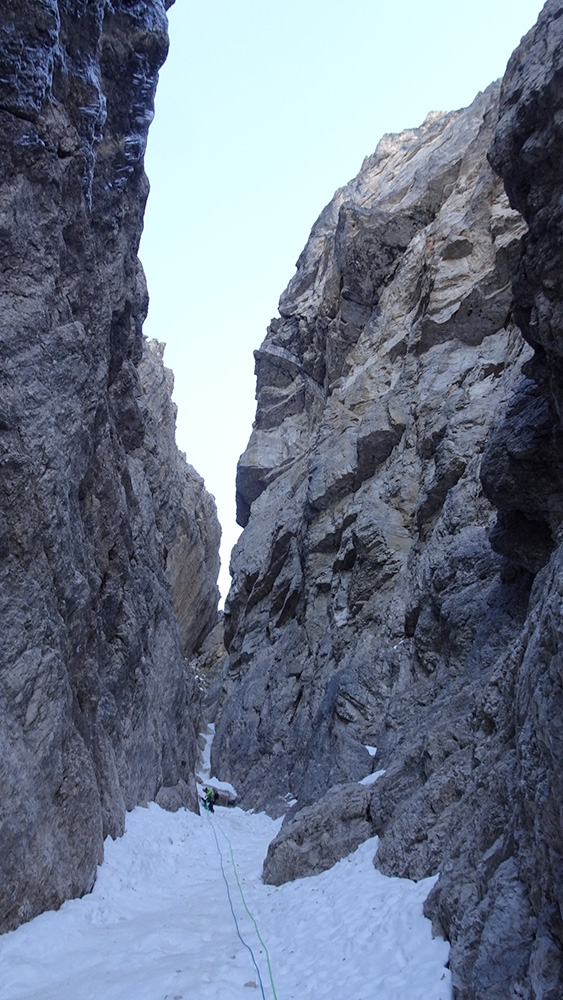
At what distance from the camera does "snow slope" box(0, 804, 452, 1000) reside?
6664mm

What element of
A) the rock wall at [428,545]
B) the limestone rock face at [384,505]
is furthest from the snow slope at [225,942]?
the limestone rock face at [384,505]

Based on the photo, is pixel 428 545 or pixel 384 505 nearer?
pixel 428 545

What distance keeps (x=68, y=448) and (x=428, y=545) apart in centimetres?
1340

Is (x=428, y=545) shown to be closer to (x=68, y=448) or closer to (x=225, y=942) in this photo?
(x=68, y=448)

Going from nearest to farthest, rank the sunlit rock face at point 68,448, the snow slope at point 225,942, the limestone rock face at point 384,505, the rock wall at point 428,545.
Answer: the rock wall at point 428,545 < the snow slope at point 225,942 < the sunlit rock face at point 68,448 < the limestone rock face at point 384,505

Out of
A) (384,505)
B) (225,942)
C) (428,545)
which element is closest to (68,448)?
(225,942)

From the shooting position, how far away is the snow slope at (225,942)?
6664 millimetres

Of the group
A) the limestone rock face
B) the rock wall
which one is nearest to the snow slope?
the rock wall

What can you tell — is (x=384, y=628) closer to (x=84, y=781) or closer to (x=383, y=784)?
(x=383, y=784)

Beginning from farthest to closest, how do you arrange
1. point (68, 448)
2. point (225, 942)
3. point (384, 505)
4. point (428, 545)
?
point (384, 505) < point (428, 545) < point (68, 448) < point (225, 942)

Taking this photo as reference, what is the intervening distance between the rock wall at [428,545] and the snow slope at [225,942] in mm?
581

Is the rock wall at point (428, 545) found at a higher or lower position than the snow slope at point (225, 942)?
higher

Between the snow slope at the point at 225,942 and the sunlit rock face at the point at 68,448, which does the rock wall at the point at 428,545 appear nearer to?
the snow slope at the point at 225,942

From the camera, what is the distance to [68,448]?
12.0 m
